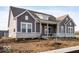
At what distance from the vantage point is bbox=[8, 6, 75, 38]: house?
2.68 meters

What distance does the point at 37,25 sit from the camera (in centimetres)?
277

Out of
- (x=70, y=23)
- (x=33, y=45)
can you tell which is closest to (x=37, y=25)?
(x=33, y=45)

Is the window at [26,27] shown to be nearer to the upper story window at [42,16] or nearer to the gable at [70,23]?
the upper story window at [42,16]

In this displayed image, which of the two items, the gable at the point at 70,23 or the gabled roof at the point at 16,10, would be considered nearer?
the gabled roof at the point at 16,10

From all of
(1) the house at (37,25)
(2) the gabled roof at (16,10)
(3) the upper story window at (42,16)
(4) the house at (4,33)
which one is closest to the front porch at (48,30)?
(1) the house at (37,25)

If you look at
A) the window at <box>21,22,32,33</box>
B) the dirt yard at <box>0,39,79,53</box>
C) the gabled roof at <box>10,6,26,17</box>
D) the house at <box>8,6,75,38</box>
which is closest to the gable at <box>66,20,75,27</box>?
the house at <box>8,6,75,38</box>

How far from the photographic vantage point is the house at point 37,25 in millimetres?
2684

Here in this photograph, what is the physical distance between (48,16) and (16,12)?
586 millimetres

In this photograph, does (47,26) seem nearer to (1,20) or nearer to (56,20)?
(56,20)

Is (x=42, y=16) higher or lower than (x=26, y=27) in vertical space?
higher

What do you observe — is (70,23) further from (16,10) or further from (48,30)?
(16,10)

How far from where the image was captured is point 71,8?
9.21 ft

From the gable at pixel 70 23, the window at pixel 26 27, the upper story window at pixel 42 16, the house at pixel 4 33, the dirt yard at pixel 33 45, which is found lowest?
the dirt yard at pixel 33 45

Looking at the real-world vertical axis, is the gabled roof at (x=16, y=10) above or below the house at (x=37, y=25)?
above
